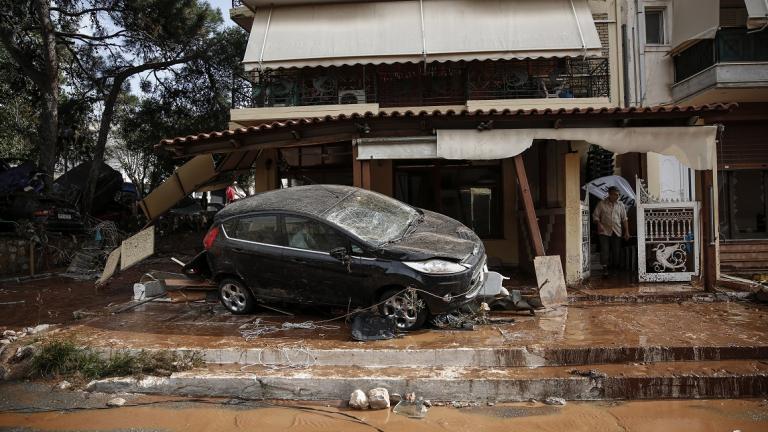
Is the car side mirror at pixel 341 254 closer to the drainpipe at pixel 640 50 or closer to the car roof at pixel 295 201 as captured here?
the car roof at pixel 295 201

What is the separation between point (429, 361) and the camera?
5633 millimetres

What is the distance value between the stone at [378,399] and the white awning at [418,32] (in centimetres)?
822

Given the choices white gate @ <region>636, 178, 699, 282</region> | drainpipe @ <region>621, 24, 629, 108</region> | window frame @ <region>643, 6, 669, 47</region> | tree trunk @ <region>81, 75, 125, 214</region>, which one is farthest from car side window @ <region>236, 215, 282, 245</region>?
tree trunk @ <region>81, 75, 125, 214</region>

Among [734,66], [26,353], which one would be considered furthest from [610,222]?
[26,353]

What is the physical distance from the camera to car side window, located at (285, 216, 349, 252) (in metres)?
6.72

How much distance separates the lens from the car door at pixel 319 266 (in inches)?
259

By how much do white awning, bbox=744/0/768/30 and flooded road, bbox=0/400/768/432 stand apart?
9272 millimetres

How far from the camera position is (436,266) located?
6.17m

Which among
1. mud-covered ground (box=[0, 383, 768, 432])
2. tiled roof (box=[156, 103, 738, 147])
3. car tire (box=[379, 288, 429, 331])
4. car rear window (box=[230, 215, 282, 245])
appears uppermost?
tiled roof (box=[156, 103, 738, 147])

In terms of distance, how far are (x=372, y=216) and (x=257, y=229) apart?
1.63 metres

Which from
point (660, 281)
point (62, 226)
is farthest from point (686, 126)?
point (62, 226)

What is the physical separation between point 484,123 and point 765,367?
484 cm

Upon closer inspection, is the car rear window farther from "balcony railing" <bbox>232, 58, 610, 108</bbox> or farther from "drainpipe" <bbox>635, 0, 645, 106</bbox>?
"drainpipe" <bbox>635, 0, 645, 106</bbox>

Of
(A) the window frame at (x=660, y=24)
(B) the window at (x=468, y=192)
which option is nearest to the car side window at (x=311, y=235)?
(B) the window at (x=468, y=192)
